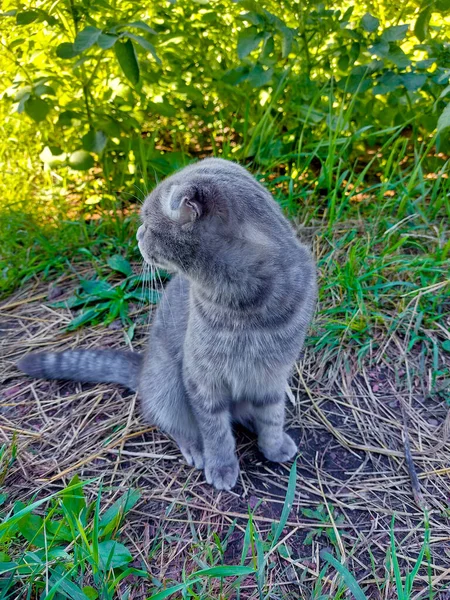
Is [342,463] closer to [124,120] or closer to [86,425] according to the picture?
[86,425]

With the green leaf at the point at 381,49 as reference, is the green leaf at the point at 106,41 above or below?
above

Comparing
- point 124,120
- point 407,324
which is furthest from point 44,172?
point 407,324

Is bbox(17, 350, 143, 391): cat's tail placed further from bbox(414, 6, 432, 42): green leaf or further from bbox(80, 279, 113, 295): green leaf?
bbox(414, 6, 432, 42): green leaf

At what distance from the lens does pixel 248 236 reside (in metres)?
1.45

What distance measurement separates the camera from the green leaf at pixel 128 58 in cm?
212

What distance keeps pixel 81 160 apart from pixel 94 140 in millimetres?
139

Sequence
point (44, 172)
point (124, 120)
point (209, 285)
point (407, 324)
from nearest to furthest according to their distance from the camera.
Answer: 1. point (209, 285)
2. point (407, 324)
3. point (124, 120)
4. point (44, 172)

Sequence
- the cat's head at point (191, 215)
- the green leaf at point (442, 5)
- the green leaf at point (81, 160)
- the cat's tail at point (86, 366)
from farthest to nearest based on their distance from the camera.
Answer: the green leaf at point (81, 160) → the green leaf at point (442, 5) → the cat's tail at point (86, 366) → the cat's head at point (191, 215)

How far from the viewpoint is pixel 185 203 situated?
1369 mm

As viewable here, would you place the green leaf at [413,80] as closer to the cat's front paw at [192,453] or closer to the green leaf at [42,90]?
the green leaf at [42,90]

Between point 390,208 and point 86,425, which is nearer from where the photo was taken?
point 86,425

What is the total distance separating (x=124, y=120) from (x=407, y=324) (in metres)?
1.66

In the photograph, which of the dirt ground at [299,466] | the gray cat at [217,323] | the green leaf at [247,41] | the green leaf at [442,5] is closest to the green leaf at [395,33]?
the green leaf at [442,5]

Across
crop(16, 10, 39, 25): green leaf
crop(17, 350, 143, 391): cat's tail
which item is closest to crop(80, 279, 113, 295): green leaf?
crop(17, 350, 143, 391): cat's tail
